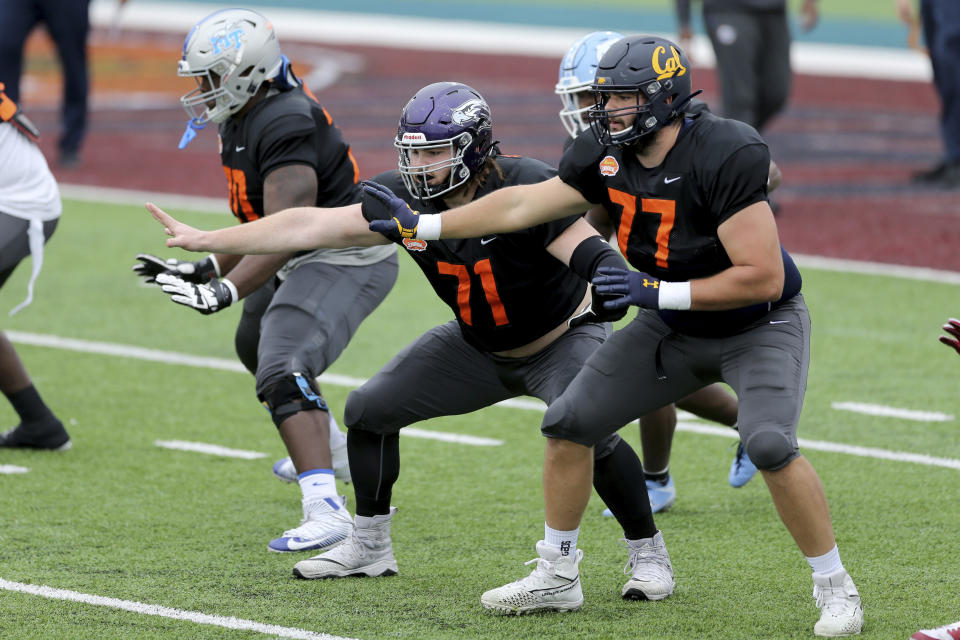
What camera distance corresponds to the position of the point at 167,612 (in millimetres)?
5027

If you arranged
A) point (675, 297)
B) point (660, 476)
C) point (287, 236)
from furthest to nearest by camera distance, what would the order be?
point (660, 476) < point (287, 236) < point (675, 297)

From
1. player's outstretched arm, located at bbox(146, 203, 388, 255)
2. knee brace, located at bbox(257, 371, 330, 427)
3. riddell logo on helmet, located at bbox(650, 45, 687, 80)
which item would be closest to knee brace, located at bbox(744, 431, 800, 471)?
riddell logo on helmet, located at bbox(650, 45, 687, 80)

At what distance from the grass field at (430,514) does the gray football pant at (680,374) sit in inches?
25.1

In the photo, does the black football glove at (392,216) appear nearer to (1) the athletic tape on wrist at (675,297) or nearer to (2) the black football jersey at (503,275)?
(2) the black football jersey at (503,275)

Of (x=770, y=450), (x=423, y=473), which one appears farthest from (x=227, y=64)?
(x=770, y=450)

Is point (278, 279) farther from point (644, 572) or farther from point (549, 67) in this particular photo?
point (549, 67)

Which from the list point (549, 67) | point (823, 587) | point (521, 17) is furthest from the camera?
point (521, 17)

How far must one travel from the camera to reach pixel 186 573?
215 inches

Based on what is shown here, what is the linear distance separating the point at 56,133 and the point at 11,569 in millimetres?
11493

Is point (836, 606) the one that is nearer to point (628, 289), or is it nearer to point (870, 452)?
point (628, 289)

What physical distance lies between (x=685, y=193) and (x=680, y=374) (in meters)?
0.58

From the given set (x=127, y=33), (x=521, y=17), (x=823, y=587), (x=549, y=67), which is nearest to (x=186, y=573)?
(x=823, y=587)

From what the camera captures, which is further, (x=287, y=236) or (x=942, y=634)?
(x=287, y=236)

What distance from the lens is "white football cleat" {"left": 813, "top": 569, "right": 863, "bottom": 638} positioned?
4.70 metres
